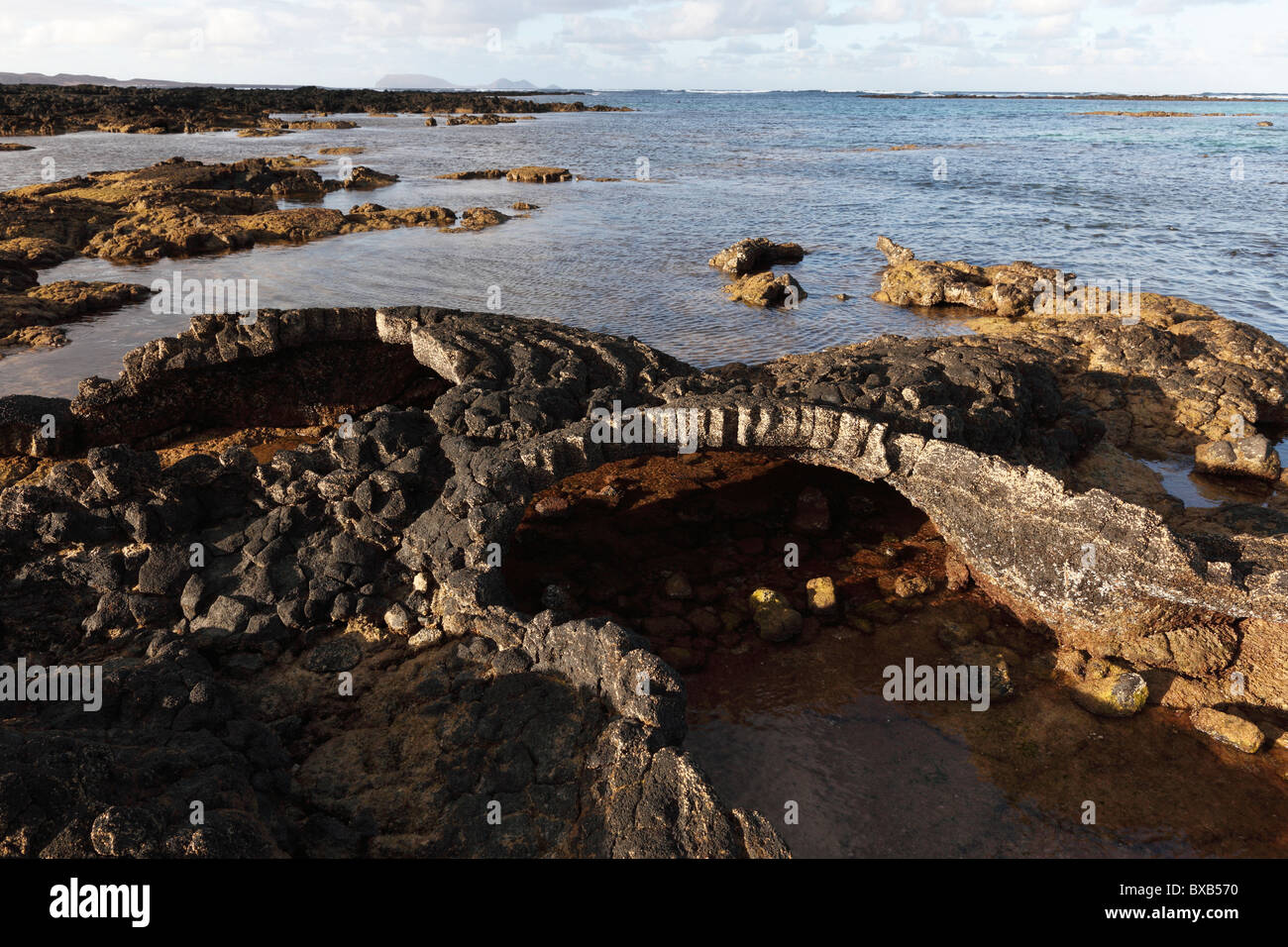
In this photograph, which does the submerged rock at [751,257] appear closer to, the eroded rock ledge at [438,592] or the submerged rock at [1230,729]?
the eroded rock ledge at [438,592]

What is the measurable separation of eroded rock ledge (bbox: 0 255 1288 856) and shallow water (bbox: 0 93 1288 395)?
7.84 metres

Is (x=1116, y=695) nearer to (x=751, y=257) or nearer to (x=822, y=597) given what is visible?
(x=822, y=597)

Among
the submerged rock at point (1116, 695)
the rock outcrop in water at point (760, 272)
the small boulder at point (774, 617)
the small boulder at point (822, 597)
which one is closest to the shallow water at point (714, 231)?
the rock outcrop in water at point (760, 272)

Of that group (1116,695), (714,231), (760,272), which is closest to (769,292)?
(760,272)

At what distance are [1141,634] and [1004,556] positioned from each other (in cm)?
150

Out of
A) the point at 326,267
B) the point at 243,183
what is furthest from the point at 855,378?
the point at 243,183

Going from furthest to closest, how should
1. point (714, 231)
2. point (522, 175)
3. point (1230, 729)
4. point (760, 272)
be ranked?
1. point (522, 175)
2. point (714, 231)
3. point (760, 272)
4. point (1230, 729)

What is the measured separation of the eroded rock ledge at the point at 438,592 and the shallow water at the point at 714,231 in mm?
7842

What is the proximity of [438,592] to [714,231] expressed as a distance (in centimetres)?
2898

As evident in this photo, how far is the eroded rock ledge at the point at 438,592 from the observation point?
205 inches

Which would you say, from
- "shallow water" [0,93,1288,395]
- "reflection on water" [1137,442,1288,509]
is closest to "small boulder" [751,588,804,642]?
"reflection on water" [1137,442,1288,509]

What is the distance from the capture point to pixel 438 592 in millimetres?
7523

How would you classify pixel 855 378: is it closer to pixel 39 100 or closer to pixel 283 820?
pixel 283 820

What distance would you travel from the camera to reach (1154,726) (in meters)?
7.22
